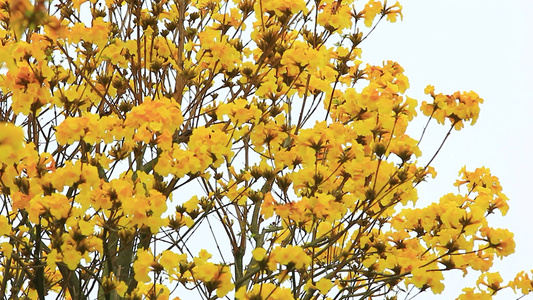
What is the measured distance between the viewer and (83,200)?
262cm

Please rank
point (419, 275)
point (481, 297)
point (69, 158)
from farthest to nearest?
1. point (69, 158)
2. point (481, 297)
3. point (419, 275)

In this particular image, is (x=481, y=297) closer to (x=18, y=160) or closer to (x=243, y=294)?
(x=243, y=294)

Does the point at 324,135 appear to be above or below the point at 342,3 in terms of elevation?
below

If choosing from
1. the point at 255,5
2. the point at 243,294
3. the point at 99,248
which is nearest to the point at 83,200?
the point at 99,248

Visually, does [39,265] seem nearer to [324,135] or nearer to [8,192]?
[8,192]

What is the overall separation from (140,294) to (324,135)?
1.15 meters

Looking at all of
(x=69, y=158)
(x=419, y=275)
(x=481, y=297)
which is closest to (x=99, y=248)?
(x=69, y=158)

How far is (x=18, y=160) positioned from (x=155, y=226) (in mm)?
670

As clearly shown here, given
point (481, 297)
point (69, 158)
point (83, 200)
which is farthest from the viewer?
point (69, 158)

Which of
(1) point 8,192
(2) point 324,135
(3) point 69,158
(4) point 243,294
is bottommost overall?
(4) point 243,294

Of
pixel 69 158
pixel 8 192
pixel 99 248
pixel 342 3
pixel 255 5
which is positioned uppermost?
pixel 342 3

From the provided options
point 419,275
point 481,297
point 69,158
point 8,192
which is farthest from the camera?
Result: point 69,158

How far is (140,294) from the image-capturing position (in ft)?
9.04

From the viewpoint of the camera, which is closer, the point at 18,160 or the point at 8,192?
the point at 18,160
